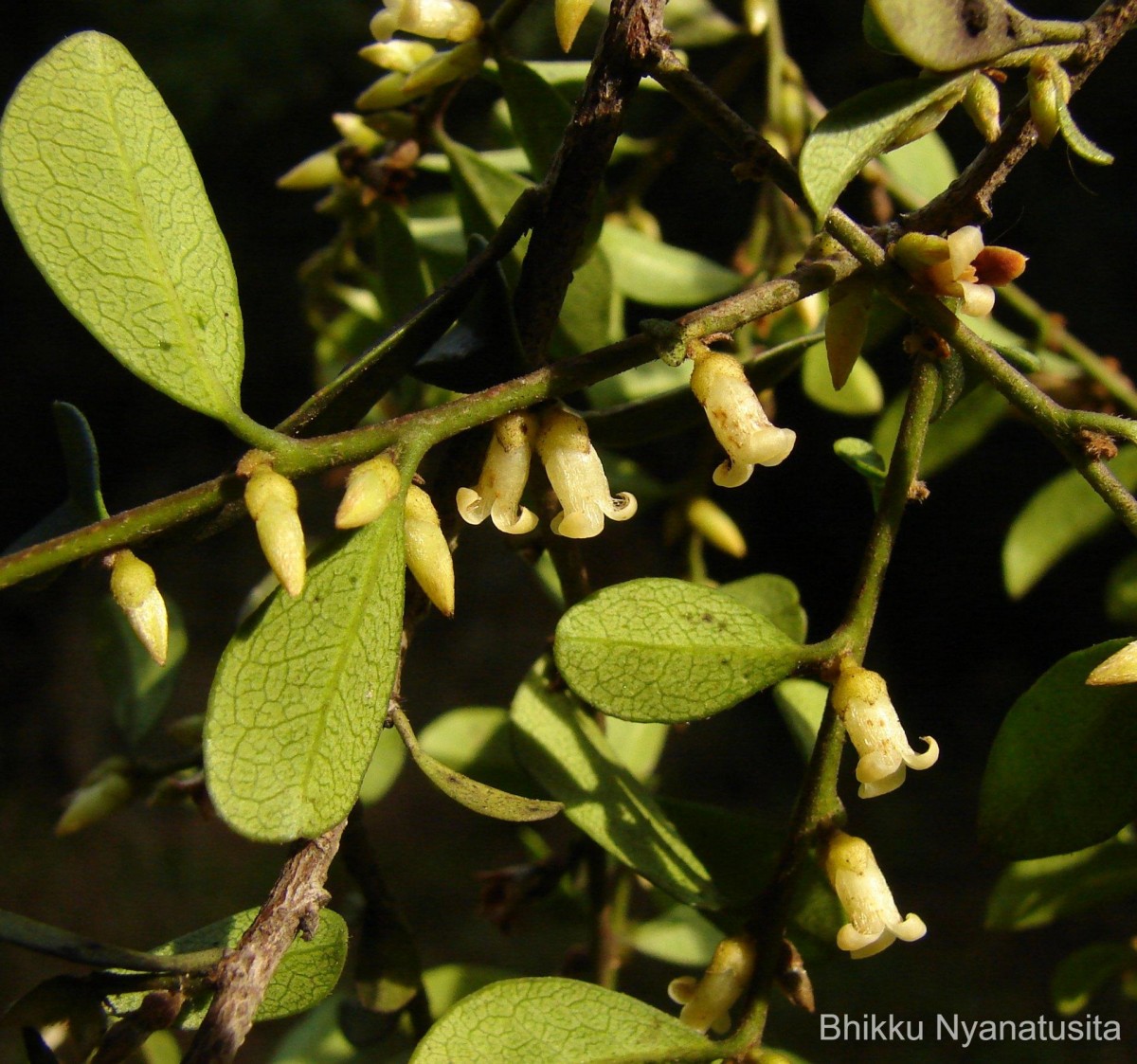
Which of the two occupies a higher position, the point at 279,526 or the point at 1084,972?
the point at 279,526

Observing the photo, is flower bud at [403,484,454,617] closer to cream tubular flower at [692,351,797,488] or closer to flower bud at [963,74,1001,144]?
cream tubular flower at [692,351,797,488]

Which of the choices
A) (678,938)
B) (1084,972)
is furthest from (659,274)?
(1084,972)

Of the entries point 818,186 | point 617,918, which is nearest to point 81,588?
point 617,918

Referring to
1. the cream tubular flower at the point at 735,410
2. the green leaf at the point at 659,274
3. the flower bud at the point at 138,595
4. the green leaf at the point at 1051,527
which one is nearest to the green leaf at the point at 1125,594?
the green leaf at the point at 1051,527

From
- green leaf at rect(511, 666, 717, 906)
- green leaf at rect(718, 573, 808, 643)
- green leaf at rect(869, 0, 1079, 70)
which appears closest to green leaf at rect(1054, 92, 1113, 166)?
green leaf at rect(869, 0, 1079, 70)

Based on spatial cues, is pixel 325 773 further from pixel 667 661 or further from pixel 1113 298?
pixel 1113 298

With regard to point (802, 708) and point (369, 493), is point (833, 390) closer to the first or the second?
point (802, 708)

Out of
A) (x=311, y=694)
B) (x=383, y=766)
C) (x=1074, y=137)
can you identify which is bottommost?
(x=383, y=766)
